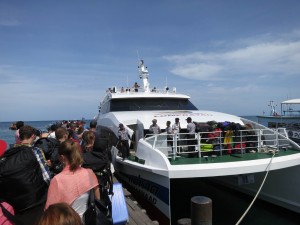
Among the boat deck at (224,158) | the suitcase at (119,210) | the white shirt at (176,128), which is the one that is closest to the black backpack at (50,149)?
the suitcase at (119,210)

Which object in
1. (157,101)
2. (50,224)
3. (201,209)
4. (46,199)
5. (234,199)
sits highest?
(157,101)

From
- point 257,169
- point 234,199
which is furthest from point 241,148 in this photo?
point 234,199

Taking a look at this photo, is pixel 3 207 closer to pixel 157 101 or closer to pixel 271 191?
pixel 271 191

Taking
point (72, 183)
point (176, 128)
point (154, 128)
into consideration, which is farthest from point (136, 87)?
point (72, 183)

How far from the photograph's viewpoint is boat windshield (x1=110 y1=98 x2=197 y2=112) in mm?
12336

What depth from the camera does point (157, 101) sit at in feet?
42.0

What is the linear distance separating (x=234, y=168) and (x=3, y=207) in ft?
16.5

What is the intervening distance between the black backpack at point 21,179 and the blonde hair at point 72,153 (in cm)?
32

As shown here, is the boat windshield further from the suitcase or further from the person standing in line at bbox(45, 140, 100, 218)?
the person standing in line at bbox(45, 140, 100, 218)

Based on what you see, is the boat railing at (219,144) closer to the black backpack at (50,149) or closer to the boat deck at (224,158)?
the boat deck at (224,158)

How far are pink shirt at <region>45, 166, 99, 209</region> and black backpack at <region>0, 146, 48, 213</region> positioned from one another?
20 centimetres

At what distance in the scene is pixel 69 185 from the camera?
2873 millimetres

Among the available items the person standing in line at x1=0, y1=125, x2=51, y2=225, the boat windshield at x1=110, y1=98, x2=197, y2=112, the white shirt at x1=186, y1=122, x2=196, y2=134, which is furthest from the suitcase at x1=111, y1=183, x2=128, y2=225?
the boat windshield at x1=110, y1=98, x2=197, y2=112

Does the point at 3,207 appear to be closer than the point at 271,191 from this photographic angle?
Yes
